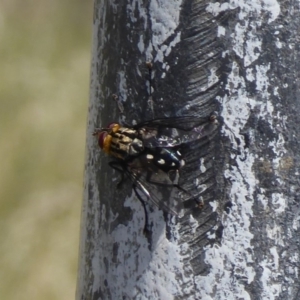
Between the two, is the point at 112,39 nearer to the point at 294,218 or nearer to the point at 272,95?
the point at 272,95

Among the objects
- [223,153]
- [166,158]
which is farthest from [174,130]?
[223,153]

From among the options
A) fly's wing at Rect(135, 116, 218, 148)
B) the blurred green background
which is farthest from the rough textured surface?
the blurred green background

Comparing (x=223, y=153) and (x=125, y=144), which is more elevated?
(x=125, y=144)

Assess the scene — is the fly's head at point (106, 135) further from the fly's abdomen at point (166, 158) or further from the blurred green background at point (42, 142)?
the blurred green background at point (42, 142)

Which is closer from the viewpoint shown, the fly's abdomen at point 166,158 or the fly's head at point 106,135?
the fly's abdomen at point 166,158

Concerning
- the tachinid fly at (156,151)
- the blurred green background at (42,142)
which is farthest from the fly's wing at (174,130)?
the blurred green background at (42,142)

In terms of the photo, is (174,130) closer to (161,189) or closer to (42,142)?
(161,189)

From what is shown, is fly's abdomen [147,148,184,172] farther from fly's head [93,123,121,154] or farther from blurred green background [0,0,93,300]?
blurred green background [0,0,93,300]
